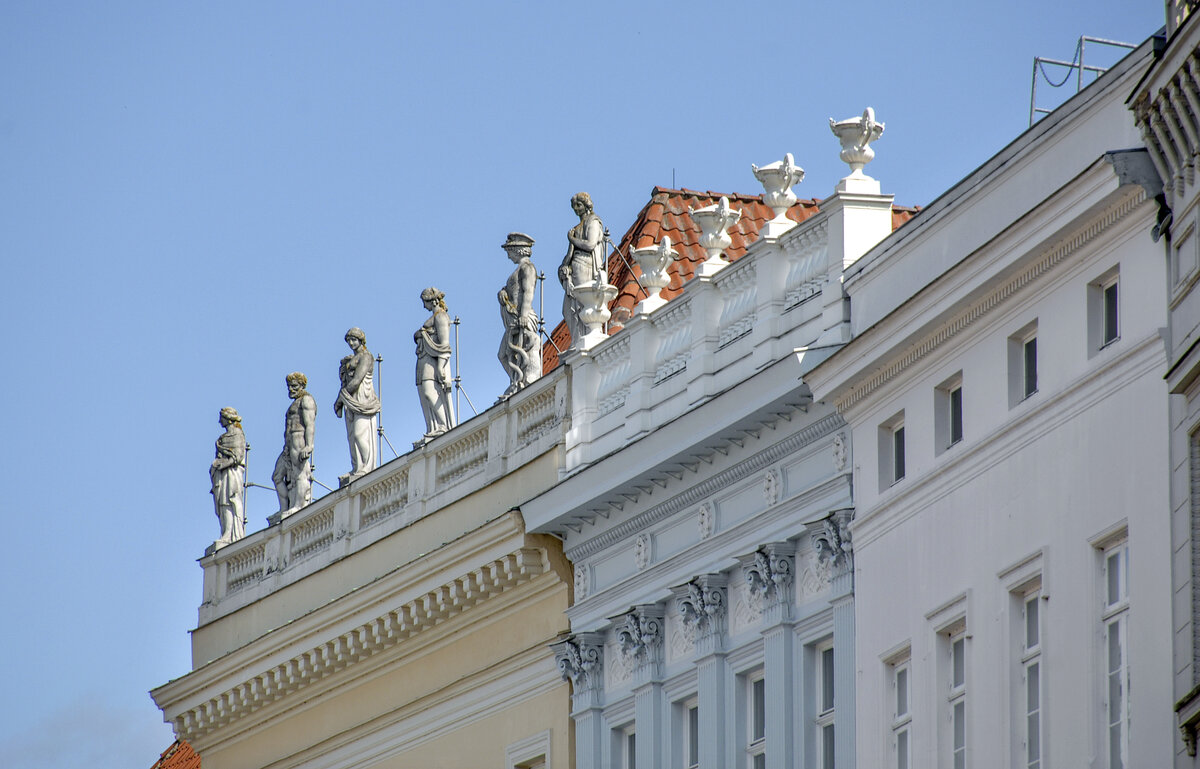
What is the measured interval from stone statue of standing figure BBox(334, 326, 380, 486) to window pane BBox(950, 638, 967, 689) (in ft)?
54.5

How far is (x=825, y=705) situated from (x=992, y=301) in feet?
20.0

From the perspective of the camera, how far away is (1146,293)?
1337 inches

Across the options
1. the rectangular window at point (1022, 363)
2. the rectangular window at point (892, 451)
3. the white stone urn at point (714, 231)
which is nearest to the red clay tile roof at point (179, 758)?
the white stone urn at point (714, 231)

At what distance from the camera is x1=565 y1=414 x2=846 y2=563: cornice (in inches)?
1609

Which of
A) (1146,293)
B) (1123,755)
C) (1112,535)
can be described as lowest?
(1123,755)

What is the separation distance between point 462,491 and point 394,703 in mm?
3371

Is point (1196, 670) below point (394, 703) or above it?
below

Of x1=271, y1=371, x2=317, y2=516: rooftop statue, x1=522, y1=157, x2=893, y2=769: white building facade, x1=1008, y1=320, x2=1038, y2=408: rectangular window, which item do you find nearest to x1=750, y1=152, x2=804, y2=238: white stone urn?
x1=522, y1=157, x2=893, y2=769: white building facade

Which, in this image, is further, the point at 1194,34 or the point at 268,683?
the point at 268,683

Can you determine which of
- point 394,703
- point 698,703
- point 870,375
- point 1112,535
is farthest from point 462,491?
point 1112,535

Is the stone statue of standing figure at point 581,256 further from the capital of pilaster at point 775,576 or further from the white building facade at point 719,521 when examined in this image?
the capital of pilaster at point 775,576

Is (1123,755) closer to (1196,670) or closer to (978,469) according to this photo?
(1196,670)

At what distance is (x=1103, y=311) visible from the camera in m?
35.2

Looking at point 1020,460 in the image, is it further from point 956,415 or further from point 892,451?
point 892,451
